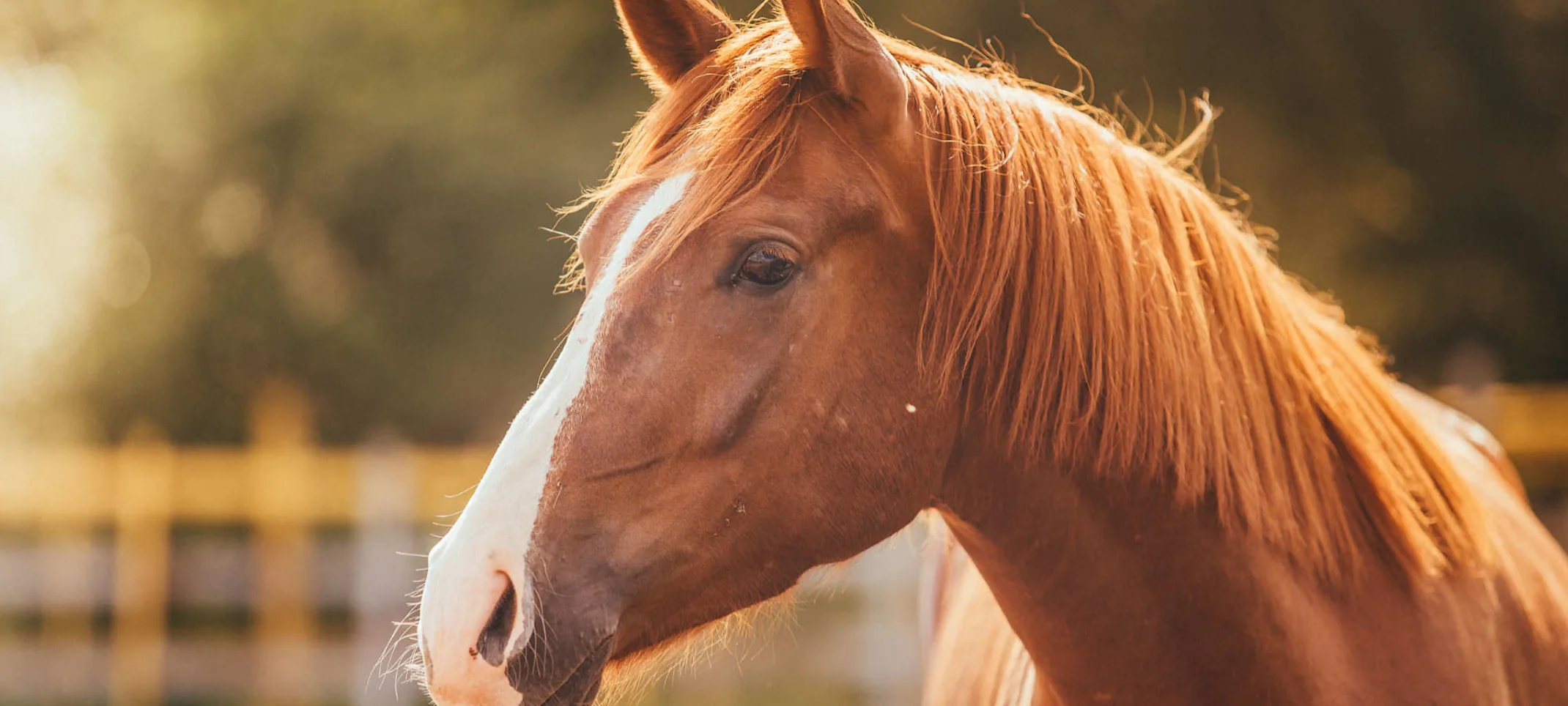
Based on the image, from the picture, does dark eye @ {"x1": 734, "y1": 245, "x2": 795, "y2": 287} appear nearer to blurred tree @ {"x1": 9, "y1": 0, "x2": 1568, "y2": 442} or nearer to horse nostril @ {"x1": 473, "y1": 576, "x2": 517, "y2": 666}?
horse nostril @ {"x1": 473, "y1": 576, "x2": 517, "y2": 666}

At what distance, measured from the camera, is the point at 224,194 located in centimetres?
947

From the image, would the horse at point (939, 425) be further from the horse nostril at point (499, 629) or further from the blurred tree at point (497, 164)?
the blurred tree at point (497, 164)

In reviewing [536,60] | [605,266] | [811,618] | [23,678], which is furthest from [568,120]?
[605,266]

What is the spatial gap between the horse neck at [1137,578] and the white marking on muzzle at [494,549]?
1.91 ft

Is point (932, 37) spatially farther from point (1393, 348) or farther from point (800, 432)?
point (800, 432)

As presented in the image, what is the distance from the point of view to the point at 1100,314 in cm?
168

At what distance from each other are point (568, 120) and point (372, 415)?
2.92 metres

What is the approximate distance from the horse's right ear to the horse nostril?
91 cm

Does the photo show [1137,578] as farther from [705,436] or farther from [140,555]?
[140,555]

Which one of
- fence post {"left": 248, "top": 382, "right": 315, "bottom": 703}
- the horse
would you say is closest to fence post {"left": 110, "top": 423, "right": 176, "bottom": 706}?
fence post {"left": 248, "top": 382, "right": 315, "bottom": 703}

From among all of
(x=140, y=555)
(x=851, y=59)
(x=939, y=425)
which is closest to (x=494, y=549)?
(x=939, y=425)

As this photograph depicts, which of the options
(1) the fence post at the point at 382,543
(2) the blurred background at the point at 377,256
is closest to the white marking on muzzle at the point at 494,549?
(2) the blurred background at the point at 377,256

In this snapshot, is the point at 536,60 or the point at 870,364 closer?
the point at 870,364

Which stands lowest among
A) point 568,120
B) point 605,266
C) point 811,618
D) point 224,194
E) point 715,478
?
point 811,618
